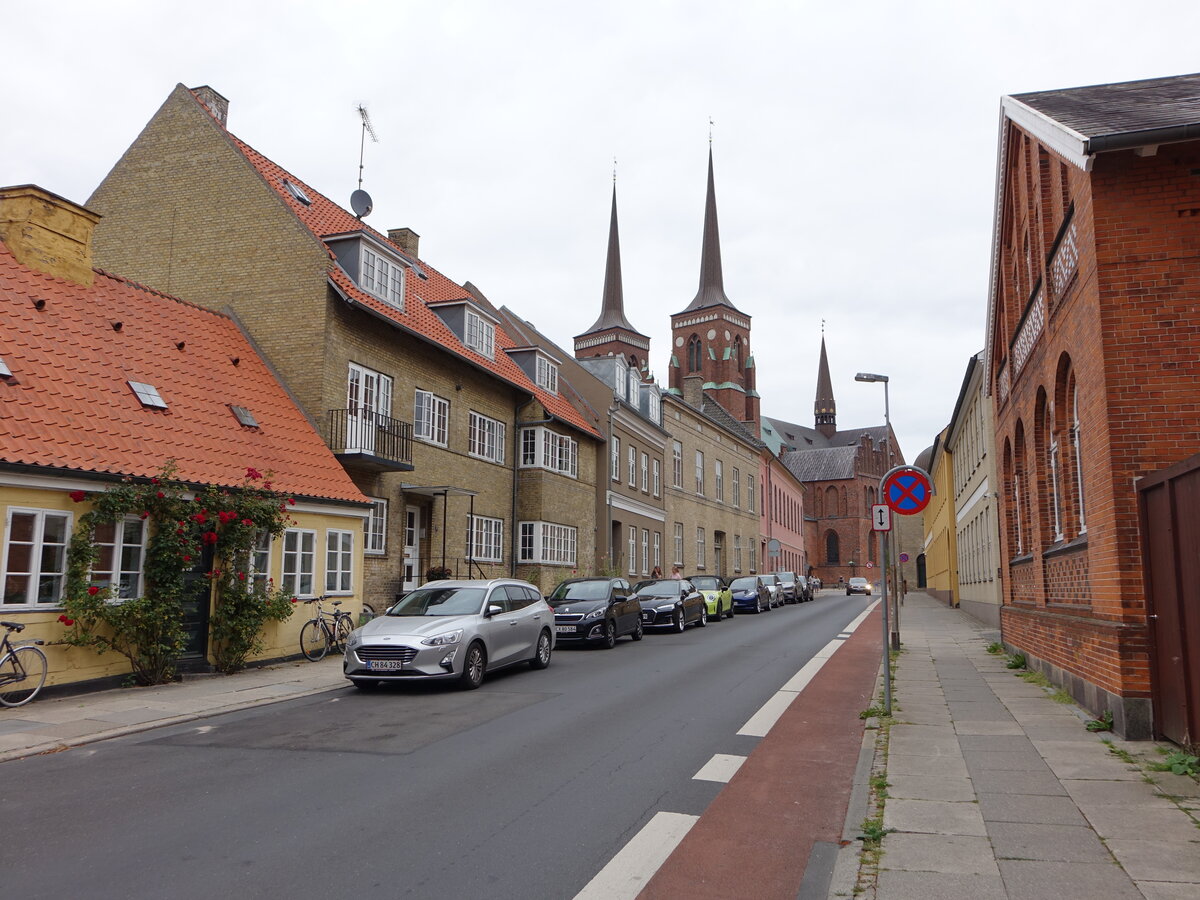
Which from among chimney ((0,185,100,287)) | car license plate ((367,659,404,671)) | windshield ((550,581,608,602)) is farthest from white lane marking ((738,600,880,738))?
chimney ((0,185,100,287))

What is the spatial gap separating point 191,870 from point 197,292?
682 inches

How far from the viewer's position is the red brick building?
8547 mm

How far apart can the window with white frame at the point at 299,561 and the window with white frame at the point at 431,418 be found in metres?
5.86

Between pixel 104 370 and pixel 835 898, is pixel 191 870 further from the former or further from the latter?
pixel 104 370

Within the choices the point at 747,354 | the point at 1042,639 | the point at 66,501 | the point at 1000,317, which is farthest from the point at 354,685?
the point at 747,354

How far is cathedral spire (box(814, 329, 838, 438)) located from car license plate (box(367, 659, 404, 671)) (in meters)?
118

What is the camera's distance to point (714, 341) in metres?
86.4

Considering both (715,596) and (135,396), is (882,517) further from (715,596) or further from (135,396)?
(715,596)

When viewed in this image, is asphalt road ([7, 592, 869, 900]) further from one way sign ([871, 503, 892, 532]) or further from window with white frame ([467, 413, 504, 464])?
window with white frame ([467, 413, 504, 464])

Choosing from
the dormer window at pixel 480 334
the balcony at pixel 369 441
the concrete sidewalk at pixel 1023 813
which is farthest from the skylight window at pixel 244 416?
the concrete sidewalk at pixel 1023 813

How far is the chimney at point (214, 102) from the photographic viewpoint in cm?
2122

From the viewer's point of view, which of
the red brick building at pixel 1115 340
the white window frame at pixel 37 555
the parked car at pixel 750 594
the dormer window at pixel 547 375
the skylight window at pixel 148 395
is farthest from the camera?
the parked car at pixel 750 594

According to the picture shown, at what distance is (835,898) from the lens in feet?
14.9

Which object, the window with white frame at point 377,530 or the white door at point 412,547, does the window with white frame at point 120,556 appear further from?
the white door at point 412,547
